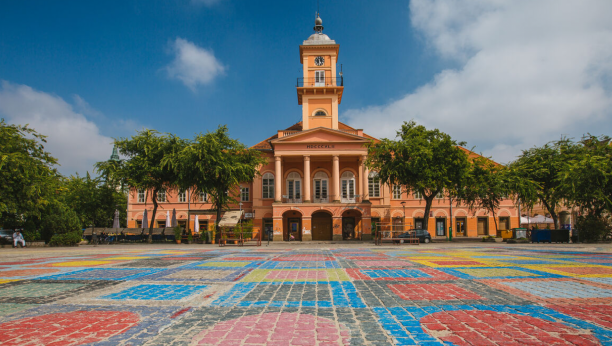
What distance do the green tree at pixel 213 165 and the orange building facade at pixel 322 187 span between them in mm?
6855

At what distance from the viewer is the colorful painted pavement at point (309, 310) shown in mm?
3602

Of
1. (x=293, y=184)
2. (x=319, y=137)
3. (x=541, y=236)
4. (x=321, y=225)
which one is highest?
(x=319, y=137)

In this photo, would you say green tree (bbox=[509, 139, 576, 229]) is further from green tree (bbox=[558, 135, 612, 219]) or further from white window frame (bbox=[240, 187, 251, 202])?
white window frame (bbox=[240, 187, 251, 202])

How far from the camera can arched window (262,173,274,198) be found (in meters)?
41.5

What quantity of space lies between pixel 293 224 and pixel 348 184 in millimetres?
7397

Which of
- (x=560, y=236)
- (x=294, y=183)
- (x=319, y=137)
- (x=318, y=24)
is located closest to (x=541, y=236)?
(x=560, y=236)

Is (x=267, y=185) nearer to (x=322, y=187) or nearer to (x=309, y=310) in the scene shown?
(x=322, y=187)

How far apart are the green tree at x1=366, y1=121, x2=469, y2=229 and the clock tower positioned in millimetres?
11431

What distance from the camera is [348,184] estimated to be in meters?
41.4

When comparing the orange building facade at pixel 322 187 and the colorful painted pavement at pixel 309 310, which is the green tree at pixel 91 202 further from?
the colorful painted pavement at pixel 309 310

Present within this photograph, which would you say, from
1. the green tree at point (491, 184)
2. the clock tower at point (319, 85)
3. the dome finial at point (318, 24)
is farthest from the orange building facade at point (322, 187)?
the green tree at point (491, 184)

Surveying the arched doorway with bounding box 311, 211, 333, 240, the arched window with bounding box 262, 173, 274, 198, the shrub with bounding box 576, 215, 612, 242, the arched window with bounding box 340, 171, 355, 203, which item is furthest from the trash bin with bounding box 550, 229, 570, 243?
the arched window with bounding box 262, 173, 274, 198

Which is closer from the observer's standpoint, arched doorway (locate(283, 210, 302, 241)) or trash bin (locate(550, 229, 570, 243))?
trash bin (locate(550, 229, 570, 243))

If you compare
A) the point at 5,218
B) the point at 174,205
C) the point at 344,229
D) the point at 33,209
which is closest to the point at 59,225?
the point at 33,209
